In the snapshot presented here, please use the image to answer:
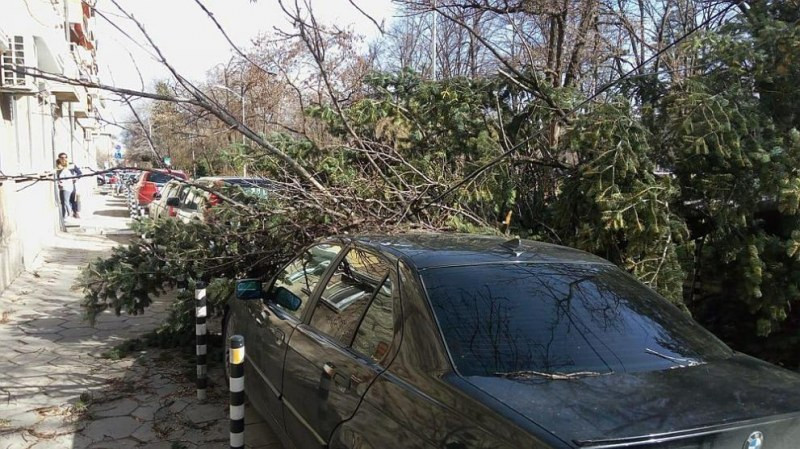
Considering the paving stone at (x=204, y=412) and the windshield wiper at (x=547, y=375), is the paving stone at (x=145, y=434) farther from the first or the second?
the windshield wiper at (x=547, y=375)

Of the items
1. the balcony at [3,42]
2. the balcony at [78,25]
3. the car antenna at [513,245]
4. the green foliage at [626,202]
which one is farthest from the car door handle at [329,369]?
the balcony at [78,25]

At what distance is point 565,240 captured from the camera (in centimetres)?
605

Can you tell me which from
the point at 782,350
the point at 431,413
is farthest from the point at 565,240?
the point at 431,413

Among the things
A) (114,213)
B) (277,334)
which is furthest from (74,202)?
(277,334)

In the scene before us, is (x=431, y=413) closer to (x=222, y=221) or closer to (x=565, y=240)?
(x=565, y=240)

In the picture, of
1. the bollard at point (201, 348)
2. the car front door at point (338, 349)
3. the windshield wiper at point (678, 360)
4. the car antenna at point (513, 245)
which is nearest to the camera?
the windshield wiper at point (678, 360)

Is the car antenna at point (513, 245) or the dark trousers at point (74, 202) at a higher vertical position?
the dark trousers at point (74, 202)

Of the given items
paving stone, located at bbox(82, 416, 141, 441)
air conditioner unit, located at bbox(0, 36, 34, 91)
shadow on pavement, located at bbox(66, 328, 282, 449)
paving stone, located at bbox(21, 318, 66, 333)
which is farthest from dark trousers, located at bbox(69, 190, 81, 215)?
paving stone, located at bbox(82, 416, 141, 441)

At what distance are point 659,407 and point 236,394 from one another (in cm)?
230

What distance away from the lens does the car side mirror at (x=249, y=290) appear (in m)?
4.04

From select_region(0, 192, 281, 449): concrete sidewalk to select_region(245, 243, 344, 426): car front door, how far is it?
0.58 m

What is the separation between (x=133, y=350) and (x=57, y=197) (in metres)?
10.5

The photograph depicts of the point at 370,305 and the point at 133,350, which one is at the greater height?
the point at 370,305

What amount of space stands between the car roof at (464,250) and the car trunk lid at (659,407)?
2.68ft
